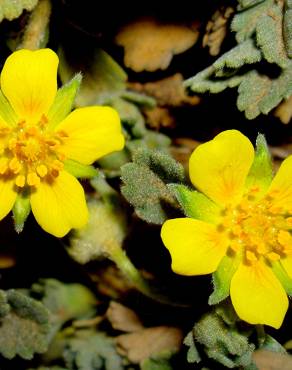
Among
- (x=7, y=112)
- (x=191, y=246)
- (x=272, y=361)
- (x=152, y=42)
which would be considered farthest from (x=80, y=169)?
(x=272, y=361)

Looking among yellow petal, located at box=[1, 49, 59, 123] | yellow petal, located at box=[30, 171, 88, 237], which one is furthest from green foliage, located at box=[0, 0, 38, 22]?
yellow petal, located at box=[30, 171, 88, 237]

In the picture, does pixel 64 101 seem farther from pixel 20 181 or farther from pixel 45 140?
pixel 20 181

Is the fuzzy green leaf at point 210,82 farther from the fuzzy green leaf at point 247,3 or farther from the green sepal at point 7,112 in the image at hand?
the green sepal at point 7,112

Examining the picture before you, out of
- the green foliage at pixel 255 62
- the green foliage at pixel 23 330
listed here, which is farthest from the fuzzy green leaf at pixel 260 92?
the green foliage at pixel 23 330

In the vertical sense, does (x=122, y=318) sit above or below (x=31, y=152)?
below

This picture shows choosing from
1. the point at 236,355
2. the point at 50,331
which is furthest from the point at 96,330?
the point at 236,355

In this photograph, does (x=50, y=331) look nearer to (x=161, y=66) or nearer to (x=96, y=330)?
(x=96, y=330)
